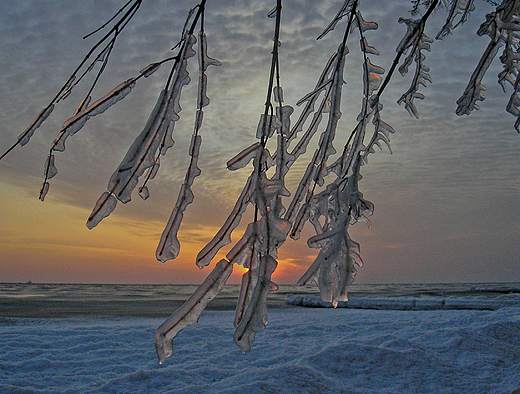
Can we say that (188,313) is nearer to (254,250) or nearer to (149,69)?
(254,250)

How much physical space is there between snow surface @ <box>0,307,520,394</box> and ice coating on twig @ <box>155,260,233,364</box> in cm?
168

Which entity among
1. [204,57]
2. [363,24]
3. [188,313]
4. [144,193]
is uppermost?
A: [363,24]

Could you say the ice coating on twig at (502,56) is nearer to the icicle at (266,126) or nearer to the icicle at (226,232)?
the icicle at (266,126)

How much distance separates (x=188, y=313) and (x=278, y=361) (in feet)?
7.82

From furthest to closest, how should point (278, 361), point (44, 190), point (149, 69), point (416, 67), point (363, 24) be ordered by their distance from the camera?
point (278, 361) → point (416, 67) → point (363, 24) → point (44, 190) → point (149, 69)

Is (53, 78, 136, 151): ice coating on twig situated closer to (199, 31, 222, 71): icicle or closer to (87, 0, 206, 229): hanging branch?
(87, 0, 206, 229): hanging branch

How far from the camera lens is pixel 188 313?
0.85m

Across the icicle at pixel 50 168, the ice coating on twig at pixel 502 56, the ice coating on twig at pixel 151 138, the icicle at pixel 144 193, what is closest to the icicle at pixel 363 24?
the ice coating on twig at pixel 502 56

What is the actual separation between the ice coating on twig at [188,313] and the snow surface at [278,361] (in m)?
1.68

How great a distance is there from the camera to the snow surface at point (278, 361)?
2486 millimetres

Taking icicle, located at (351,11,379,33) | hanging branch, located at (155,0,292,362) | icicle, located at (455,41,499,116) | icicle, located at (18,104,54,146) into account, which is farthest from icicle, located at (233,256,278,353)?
icicle, located at (455,41,499,116)

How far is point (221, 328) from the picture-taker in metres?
4.14

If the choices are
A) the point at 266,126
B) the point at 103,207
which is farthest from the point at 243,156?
the point at 103,207

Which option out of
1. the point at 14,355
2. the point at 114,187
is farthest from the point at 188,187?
the point at 14,355
